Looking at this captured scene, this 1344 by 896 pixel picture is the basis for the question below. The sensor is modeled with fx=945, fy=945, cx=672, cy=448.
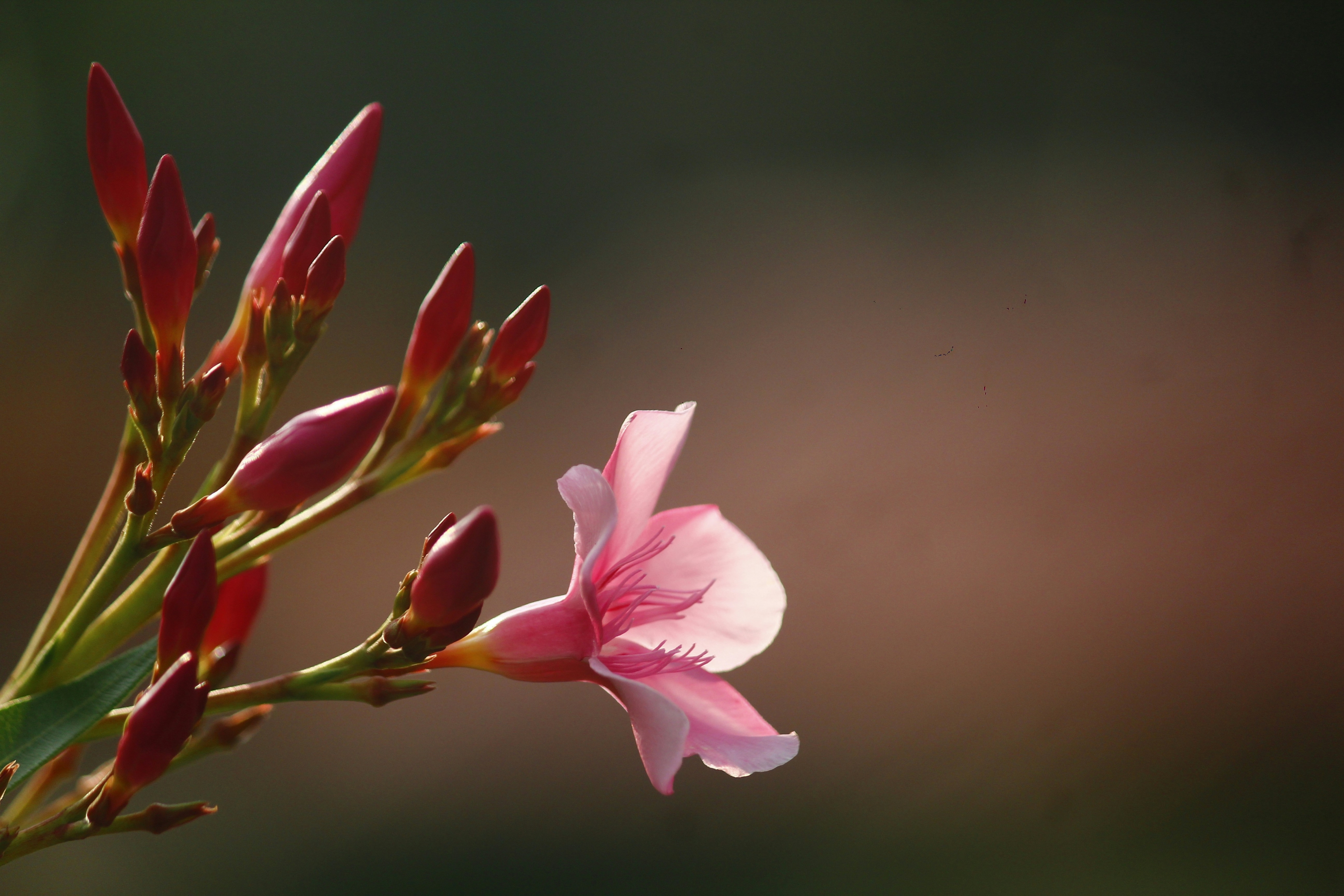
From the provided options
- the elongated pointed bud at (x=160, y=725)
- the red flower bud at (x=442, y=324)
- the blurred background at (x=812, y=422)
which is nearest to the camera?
the elongated pointed bud at (x=160, y=725)

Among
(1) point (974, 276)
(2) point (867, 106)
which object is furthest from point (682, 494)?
(2) point (867, 106)

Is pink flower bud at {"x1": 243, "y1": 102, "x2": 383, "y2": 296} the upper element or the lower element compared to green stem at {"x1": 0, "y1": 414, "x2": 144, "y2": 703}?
upper

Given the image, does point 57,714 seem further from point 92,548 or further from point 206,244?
point 206,244

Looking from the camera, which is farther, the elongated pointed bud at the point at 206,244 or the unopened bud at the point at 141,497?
the elongated pointed bud at the point at 206,244

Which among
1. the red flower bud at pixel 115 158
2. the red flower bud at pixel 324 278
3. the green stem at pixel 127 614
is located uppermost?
the red flower bud at pixel 115 158

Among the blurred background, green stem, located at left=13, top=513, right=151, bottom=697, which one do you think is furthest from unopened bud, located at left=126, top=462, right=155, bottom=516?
the blurred background

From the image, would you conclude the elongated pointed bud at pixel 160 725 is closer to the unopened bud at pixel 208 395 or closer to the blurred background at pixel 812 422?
the unopened bud at pixel 208 395

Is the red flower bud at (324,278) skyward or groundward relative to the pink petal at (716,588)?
skyward

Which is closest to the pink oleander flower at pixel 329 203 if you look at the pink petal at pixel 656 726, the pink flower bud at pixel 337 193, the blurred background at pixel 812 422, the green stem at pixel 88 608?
the pink flower bud at pixel 337 193

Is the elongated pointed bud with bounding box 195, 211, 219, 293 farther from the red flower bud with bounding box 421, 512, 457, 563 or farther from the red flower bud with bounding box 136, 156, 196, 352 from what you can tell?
the red flower bud with bounding box 421, 512, 457, 563
